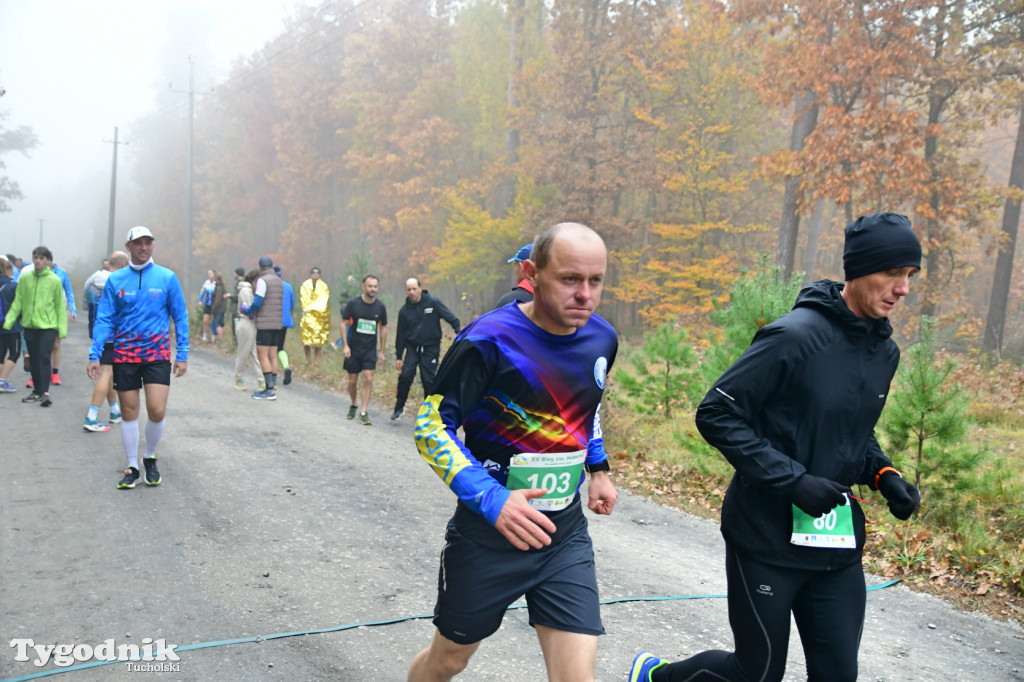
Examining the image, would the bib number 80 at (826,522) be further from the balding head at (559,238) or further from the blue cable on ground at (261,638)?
the blue cable on ground at (261,638)

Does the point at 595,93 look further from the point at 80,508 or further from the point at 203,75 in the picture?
the point at 203,75

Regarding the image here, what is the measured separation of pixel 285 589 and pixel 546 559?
2983 mm

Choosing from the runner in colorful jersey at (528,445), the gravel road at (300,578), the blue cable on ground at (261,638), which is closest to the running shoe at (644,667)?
the runner in colorful jersey at (528,445)

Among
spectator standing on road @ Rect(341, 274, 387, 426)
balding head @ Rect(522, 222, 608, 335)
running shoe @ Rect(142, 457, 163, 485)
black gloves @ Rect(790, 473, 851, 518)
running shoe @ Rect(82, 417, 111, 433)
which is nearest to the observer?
black gloves @ Rect(790, 473, 851, 518)

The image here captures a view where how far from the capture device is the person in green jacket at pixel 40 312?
38.0 ft

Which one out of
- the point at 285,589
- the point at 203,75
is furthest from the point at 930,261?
the point at 203,75

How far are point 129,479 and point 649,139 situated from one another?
24539mm

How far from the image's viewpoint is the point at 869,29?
64.5 ft

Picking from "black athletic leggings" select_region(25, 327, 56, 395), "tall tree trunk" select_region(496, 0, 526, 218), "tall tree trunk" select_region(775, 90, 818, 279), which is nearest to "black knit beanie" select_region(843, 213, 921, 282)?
"black athletic leggings" select_region(25, 327, 56, 395)

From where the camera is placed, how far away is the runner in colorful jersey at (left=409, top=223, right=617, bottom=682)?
2703 mm

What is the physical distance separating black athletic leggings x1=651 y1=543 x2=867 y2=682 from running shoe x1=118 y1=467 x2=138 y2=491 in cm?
633

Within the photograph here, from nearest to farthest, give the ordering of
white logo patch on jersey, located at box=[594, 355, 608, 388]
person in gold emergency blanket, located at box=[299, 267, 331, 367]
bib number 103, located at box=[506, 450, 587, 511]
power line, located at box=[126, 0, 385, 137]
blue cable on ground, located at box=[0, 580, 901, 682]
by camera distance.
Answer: bib number 103, located at box=[506, 450, 587, 511] → white logo patch on jersey, located at box=[594, 355, 608, 388] → blue cable on ground, located at box=[0, 580, 901, 682] → person in gold emergency blanket, located at box=[299, 267, 331, 367] → power line, located at box=[126, 0, 385, 137]

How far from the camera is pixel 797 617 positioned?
2836 millimetres

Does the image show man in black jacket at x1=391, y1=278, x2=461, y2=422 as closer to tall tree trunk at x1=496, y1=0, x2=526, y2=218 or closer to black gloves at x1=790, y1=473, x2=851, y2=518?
black gloves at x1=790, y1=473, x2=851, y2=518
